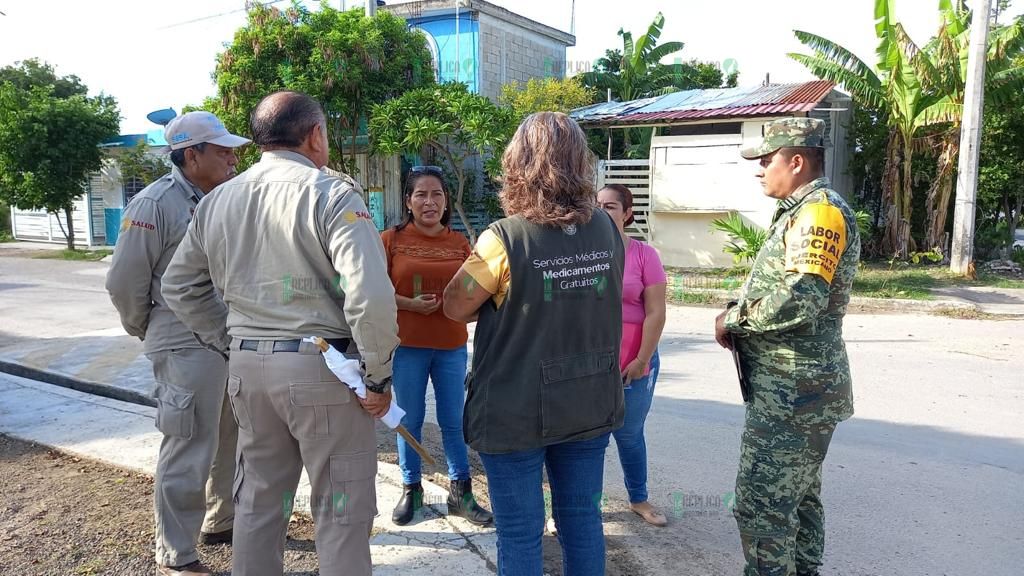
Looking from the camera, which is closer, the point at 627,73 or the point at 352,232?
the point at 352,232

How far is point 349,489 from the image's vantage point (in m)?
2.43

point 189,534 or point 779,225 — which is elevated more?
point 779,225

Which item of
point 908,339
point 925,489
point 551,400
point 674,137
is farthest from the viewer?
point 674,137

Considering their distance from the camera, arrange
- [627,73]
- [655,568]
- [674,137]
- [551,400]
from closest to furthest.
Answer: [551,400] < [655,568] < [674,137] < [627,73]

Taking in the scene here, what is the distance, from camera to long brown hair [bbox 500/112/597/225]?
7.68ft

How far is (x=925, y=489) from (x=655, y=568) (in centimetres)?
189

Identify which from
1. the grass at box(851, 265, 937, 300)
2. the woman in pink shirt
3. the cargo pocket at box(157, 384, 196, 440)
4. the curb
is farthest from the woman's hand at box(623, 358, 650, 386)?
the grass at box(851, 265, 937, 300)

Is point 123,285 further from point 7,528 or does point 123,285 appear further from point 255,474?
point 7,528

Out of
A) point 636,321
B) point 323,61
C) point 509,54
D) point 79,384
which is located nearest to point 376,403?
point 636,321

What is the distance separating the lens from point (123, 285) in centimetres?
300

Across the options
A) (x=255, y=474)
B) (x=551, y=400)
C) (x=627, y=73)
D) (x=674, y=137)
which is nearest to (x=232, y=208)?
(x=255, y=474)

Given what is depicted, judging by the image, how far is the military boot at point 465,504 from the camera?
11.9 feet

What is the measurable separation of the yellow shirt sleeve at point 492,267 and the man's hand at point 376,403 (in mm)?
514

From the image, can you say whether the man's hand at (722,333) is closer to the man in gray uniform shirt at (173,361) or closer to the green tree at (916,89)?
the man in gray uniform shirt at (173,361)
